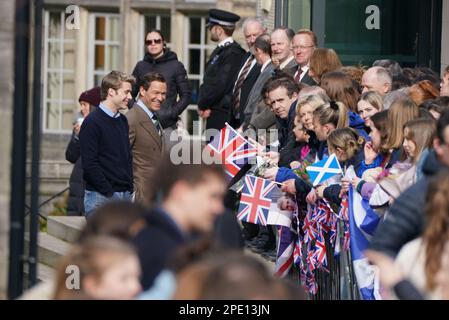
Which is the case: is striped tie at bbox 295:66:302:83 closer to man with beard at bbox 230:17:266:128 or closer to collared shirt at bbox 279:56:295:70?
collared shirt at bbox 279:56:295:70

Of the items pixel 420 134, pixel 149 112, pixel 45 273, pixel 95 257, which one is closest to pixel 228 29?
pixel 149 112

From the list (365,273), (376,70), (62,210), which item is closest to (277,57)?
(376,70)

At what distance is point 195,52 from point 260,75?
11.9 m

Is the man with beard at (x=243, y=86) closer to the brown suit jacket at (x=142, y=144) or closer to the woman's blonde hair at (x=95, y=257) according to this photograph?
the brown suit jacket at (x=142, y=144)

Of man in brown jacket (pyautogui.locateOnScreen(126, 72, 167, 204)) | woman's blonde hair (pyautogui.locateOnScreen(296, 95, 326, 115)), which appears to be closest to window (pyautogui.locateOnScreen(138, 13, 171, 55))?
man in brown jacket (pyautogui.locateOnScreen(126, 72, 167, 204))

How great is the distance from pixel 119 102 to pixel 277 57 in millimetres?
2280

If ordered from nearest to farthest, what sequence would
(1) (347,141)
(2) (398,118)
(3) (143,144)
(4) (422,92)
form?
(2) (398,118) → (1) (347,141) → (4) (422,92) → (3) (143,144)

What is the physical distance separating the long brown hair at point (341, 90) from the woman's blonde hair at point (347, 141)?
90cm

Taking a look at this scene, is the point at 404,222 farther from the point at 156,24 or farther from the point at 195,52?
the point at 156,24

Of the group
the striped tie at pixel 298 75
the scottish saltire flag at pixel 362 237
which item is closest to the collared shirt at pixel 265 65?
the striped tie at pixel 298 75

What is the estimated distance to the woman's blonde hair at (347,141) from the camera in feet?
34.9

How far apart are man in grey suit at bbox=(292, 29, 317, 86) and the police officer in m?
1.76

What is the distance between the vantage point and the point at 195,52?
84.5 ft

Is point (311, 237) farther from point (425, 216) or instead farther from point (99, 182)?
point (425, 216)
